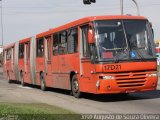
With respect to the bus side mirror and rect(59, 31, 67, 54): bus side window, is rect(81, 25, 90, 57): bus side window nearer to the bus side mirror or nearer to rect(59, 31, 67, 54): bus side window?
the bus side mirror

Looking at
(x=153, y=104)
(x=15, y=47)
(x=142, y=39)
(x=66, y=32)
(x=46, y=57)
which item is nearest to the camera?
(x=153, y=104)

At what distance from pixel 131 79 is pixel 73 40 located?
3.32m

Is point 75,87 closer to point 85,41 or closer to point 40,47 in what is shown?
point 85,41

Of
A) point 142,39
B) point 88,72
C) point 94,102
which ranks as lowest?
point 94,102

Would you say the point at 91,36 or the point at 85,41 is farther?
the point at 85,41

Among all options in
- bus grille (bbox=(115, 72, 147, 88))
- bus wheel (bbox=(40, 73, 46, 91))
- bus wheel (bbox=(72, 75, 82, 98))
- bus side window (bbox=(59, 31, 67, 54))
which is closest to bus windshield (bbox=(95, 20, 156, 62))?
bus grille (bbox=(115, 72, 147, 88))

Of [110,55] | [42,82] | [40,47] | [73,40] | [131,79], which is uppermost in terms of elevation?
[73,40]

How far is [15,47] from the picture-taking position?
31438mm

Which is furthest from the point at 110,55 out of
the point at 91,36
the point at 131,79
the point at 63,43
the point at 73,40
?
the point at 63,43

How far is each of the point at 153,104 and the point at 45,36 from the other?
29.5 ft

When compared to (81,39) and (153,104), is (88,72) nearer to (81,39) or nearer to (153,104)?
(81,39)

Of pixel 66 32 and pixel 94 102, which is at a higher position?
pixel 66 32

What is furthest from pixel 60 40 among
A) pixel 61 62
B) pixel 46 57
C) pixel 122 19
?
pixel 122 19

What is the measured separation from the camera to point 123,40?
16484 millimetres
